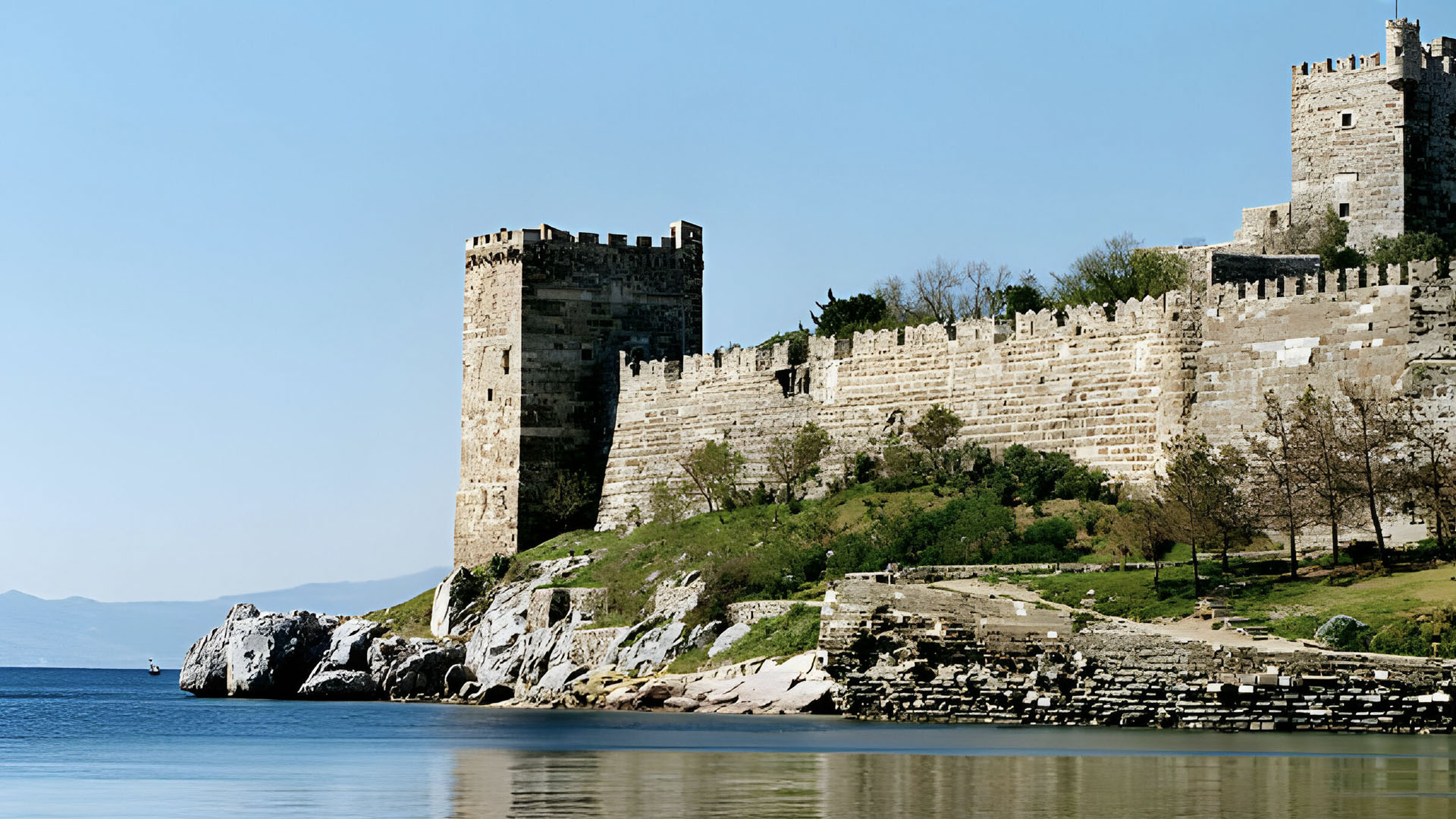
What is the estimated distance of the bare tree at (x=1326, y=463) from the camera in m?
33.5

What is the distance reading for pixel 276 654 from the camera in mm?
49656

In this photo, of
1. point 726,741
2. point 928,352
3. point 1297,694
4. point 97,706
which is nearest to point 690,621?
point 928,352

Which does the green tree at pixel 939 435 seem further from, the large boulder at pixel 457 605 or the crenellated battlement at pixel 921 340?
the large boulder at pixel 457 605

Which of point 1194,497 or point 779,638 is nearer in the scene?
point 1194,497

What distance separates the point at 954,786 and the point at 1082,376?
69.8 feet

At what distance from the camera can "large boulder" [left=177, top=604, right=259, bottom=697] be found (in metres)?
52.2

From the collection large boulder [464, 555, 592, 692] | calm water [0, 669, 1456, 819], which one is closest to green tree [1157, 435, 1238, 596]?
calm water [0, 669, 1456, 819]

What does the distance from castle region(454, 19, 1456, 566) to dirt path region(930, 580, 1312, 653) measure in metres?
6.26

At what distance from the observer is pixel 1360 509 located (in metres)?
34.9

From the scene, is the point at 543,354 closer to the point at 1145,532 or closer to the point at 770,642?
the point at 770,642

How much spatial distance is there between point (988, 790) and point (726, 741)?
843 centimetres

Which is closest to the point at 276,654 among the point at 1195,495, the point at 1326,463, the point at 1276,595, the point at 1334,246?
the point at 1195,495

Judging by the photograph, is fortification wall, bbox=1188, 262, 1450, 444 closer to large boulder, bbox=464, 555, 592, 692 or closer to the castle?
the castle

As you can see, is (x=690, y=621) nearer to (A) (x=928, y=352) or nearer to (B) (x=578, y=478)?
(A) (x=928, y=352)
